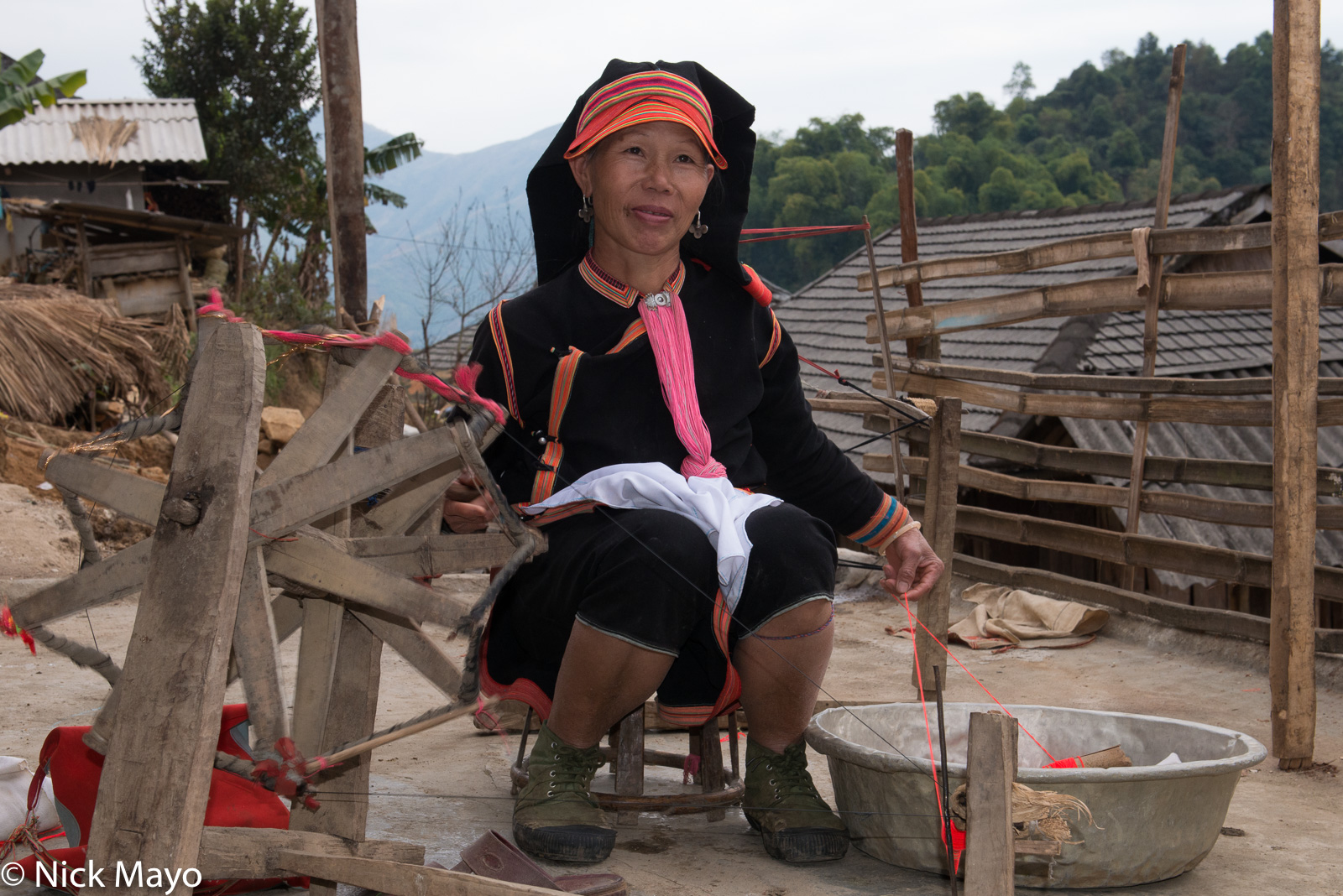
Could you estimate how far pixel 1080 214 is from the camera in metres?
11.7

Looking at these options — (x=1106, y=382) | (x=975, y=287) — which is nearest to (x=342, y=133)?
(x=1106, y=382)

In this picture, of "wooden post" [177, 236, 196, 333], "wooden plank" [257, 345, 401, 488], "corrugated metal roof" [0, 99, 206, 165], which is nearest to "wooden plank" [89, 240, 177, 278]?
"wooden post" [177, 236, 196, 333]

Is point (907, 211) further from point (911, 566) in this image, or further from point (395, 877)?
point (395, 877)

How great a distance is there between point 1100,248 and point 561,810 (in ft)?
11.9

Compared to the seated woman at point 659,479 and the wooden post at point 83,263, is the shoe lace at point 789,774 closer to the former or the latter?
the seated woman at point 659,479

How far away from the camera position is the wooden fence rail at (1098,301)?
13.4 ft

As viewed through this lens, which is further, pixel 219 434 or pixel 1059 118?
pixel 1059 118

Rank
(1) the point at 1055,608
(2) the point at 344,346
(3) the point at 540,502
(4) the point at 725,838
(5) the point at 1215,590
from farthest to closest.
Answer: (5) the point at 1215,590
(1) the point at 1055,608
(4) the point at 725,838
(3) the point at 540,502
(2) the point at 344,346

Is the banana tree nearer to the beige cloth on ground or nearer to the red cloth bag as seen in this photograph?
the beige cloth on ground

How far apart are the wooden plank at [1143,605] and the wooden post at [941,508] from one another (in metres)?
1.41

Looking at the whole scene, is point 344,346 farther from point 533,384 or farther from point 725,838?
point 725,838

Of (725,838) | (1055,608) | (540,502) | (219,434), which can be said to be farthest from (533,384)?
(1055,608)

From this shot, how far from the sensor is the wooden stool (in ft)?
8.14

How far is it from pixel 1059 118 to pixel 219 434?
155 feet
